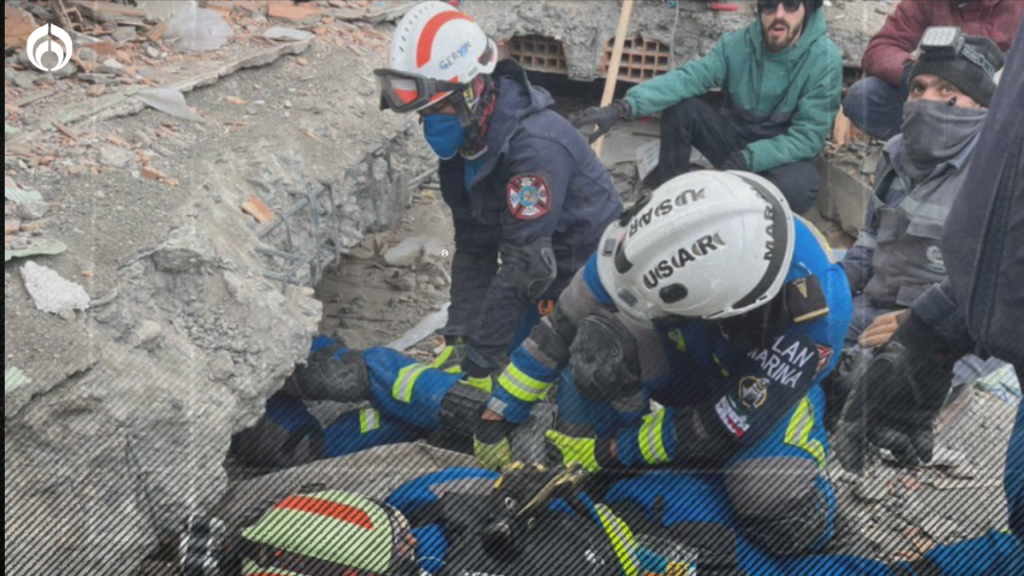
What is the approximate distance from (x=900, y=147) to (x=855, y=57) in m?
2.62

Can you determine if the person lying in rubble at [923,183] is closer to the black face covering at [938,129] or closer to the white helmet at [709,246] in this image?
the black face covering at [938,129]

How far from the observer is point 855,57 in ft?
21.9

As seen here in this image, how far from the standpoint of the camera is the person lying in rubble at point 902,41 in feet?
17.2

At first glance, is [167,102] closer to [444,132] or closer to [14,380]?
[444,132]

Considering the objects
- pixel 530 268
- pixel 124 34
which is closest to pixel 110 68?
pixel 124 34

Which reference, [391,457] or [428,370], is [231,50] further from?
[391,457]

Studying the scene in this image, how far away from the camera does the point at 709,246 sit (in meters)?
2.93

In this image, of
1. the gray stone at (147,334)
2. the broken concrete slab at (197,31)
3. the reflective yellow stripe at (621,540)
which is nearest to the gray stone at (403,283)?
the broken concrete slab at (197,31)

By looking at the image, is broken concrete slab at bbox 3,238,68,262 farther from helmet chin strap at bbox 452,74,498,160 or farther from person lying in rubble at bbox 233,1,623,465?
helmet chin strap at bbox 452,74,498,160

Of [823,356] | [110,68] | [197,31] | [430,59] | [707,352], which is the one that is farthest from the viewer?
[197,31]

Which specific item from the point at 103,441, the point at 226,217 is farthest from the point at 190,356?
the point at 226,217

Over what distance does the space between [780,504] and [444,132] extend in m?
1.95

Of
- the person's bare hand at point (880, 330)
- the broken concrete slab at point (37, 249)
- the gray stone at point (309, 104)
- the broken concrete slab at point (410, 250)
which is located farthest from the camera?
the broken concrete slab at point (410, 250)

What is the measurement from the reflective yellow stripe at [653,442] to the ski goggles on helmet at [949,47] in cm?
172
